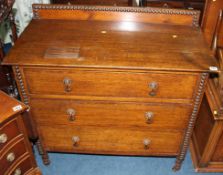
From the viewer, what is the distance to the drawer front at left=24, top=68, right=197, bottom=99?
1522 mm

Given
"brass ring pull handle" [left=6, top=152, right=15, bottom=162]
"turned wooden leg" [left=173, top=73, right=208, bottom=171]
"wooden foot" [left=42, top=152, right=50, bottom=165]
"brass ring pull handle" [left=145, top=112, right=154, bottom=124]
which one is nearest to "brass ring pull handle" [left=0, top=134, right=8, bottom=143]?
"brass ring pull handle" [left=6, top=152, right=15, bottom=162]

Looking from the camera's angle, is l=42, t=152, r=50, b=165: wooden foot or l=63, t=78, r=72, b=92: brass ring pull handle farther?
l=42, t=152, r=50, b=165: wooden foot

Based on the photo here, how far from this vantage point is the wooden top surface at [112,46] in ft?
4.76

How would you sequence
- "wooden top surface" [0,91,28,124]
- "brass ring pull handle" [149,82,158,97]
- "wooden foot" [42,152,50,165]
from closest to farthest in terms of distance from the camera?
"wooden top surface" [0,91,28,124] < "brass ring pull handle" [149,82,158,97] < "wooden foot" [42,152,50,165]

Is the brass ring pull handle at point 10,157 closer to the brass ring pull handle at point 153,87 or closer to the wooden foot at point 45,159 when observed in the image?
the wooden foot at point 45,159

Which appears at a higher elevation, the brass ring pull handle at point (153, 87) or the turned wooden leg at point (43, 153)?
the brass ring pull handle at point (153, 87)

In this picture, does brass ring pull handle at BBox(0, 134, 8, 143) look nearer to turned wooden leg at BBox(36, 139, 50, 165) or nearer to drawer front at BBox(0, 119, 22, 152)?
drawer front at BBox(0, 119, 22, 152)

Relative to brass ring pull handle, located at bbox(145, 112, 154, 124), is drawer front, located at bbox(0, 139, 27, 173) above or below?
below

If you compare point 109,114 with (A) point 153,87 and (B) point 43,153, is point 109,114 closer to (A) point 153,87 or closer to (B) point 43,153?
(A) point 153,87

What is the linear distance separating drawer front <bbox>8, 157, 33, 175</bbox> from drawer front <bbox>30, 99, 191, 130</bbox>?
277 millimetres

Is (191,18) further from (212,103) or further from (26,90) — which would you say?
(26,90)

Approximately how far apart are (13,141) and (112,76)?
71 cm

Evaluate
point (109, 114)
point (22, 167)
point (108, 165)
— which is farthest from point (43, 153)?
point (109, 114)

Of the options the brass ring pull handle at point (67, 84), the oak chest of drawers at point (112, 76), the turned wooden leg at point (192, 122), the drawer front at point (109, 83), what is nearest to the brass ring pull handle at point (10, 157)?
the oak chest of drawers at point (112, 76)
